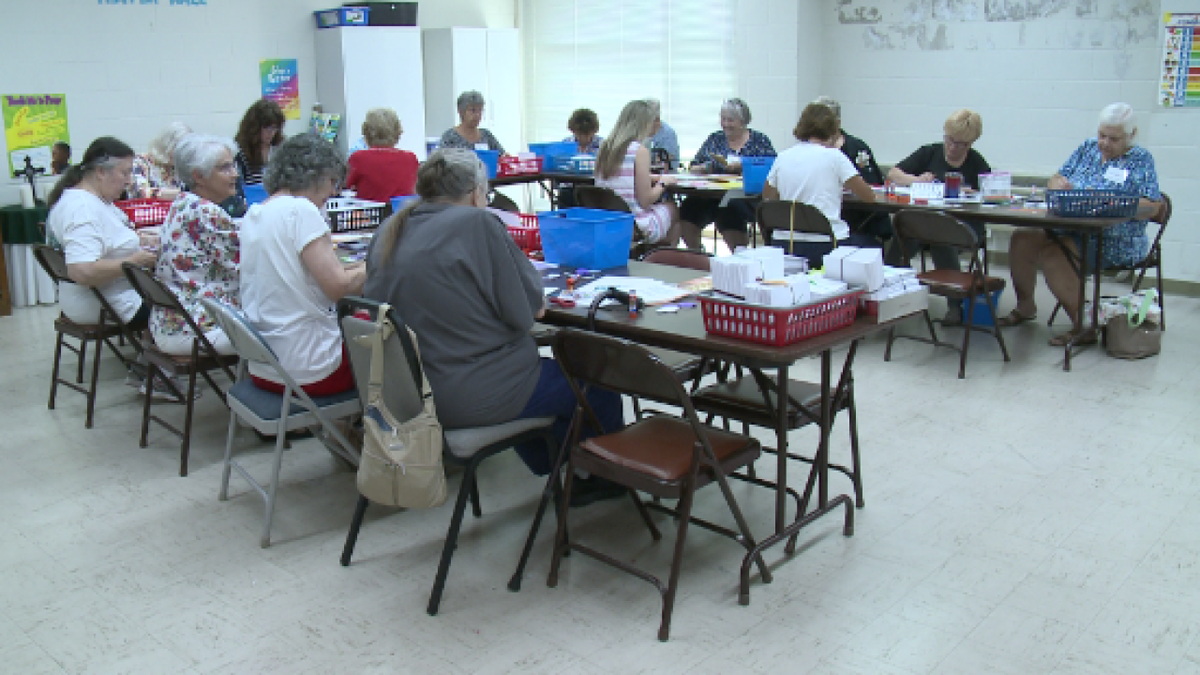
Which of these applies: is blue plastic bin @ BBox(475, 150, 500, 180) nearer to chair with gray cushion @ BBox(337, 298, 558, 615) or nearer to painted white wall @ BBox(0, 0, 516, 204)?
painted white wall @ BBox(0, 0, 516, 204)

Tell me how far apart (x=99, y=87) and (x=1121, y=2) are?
6844mm

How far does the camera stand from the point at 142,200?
17.0 ft

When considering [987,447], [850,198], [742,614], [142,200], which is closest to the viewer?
[742,614]

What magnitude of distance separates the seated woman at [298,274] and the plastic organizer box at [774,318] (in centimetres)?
119

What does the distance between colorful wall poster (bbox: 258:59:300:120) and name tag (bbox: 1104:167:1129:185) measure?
594cm

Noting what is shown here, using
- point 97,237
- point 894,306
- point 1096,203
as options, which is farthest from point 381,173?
point 1096,203

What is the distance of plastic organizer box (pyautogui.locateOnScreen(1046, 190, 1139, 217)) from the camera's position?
494 cm

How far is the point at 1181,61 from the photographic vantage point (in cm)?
614

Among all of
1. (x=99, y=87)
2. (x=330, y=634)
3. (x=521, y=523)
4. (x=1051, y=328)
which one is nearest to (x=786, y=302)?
(x=521, y=523)

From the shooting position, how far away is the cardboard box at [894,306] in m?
3.00

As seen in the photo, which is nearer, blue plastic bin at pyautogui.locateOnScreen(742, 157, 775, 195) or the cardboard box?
the cardboard box

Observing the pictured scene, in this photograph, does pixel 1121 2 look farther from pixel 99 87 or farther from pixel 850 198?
pixel 99 87

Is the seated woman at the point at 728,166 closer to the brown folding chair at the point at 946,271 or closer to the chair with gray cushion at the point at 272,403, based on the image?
the brown folding chair at the point at 946,271

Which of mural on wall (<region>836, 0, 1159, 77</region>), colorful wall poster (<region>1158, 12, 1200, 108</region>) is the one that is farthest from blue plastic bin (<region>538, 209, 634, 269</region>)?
mural on wall (<region>836, 0, 1159, 77</region>)
